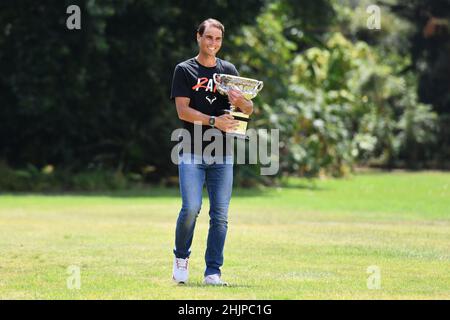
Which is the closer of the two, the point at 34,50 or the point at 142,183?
the point at 34,50

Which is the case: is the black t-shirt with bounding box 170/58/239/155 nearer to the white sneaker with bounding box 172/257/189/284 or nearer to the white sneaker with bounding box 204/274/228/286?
the white sneaker with bounding box 172/257/189/284

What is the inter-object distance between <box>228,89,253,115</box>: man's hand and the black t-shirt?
0.24 m

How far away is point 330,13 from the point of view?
35250mm

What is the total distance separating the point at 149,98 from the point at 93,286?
21.0 metres

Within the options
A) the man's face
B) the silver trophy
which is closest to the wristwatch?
the silver trophy

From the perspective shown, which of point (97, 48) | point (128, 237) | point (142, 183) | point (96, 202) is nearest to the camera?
point (128, 237)

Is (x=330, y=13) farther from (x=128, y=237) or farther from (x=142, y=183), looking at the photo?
(x=128, y=237)

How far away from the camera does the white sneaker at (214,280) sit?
10.3 meters

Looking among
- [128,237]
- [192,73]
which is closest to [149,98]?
[128,237]

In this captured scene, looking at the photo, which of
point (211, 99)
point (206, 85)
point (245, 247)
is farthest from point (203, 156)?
point (245, 247)

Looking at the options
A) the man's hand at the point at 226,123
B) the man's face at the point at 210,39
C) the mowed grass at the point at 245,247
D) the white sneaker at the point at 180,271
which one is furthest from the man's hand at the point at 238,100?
the mowed grass at the point at 245,247

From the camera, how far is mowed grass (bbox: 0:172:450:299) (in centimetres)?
1007

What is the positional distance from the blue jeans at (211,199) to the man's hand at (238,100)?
0.55m

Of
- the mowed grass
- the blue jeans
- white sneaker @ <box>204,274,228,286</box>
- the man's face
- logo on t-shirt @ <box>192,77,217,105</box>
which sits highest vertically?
the man's face
